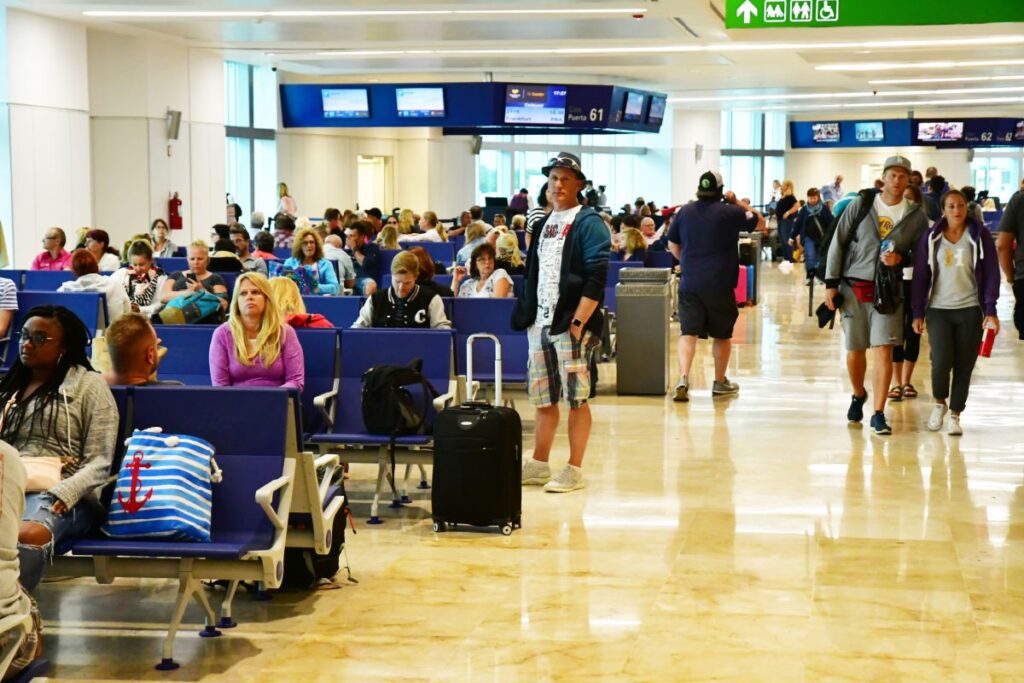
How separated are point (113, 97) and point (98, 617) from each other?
14.3 metres

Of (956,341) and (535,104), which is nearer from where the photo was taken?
(956,341)

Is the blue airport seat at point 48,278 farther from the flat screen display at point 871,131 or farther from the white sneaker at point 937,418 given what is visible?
the flat screen display at point 871,131

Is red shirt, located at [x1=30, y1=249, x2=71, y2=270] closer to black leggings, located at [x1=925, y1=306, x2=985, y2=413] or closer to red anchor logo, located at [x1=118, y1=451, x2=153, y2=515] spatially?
black leggings, located at [x1=925, y1=306, x2=985, y2=413]

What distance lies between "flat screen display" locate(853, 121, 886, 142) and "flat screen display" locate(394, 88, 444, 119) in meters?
18.1

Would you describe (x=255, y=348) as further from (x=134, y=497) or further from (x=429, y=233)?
(x=429, y=233)

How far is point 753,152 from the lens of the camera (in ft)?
136

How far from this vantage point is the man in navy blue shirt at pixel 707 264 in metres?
10.7

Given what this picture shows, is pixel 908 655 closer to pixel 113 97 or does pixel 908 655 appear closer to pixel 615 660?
pixel 615 660

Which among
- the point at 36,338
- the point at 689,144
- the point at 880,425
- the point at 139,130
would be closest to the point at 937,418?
the point at 880,425

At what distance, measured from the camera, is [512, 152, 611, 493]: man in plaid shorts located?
284 inches

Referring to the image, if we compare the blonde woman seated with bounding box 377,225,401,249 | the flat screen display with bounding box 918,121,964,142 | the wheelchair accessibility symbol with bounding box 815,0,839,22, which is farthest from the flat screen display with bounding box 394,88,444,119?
the flat screen display with bounding box 918,121,964,142

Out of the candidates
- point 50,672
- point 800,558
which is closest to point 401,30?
point 800,558

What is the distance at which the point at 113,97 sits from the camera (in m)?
18.5

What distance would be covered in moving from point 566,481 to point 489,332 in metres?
1.91
